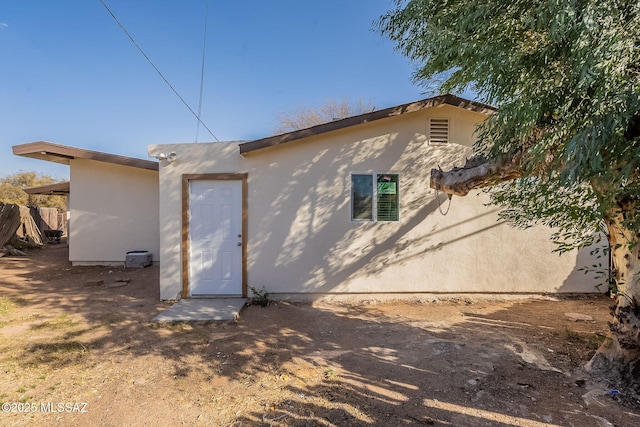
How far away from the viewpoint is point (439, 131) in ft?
18.5

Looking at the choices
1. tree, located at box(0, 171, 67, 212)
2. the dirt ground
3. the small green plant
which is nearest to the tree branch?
the dirt ground

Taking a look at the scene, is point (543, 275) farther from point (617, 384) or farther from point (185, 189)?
point (185, 189)

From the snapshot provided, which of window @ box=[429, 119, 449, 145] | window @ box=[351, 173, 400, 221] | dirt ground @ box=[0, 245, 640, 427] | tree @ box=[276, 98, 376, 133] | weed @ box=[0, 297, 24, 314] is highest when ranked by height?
tree @ box=[276, 98, 376, 133]

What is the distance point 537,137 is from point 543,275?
4100mm

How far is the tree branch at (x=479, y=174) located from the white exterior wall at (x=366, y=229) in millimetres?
1092

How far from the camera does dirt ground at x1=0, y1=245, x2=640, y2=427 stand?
2.40m

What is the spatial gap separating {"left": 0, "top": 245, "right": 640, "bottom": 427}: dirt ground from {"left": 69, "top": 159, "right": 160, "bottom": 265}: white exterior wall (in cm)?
345

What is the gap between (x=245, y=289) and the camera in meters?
5.46

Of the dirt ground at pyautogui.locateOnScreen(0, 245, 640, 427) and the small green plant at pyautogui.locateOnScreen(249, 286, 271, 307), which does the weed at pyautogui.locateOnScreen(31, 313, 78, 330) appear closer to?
the dirt ground at pyautogui.locateOnScreen(0, 245, 640, 427)

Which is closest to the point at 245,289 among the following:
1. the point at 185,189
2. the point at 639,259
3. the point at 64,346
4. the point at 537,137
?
the point at 185,189

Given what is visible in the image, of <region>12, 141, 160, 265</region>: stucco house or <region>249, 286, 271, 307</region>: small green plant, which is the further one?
<region>12, 141, 160, 265</region>: stucco house

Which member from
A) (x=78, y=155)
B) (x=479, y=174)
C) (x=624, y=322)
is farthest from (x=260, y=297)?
(x=78, y=155)

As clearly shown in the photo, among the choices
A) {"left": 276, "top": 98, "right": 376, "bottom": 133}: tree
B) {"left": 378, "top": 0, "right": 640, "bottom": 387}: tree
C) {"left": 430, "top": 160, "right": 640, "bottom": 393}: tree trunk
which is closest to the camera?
{"left": 378, "top": 0, "right": 640, "bottom": 387}: tree

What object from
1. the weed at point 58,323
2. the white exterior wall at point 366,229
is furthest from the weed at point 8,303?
the white exterior wall at point 366,229
